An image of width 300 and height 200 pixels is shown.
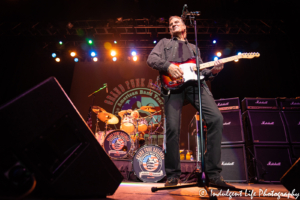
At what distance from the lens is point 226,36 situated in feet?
21.1

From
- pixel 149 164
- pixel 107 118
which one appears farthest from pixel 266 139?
pixel 107 118

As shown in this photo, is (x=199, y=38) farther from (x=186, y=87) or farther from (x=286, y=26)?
(x=186, y=87)

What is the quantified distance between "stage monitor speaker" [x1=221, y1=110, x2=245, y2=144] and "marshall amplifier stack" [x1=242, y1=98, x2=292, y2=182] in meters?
0.22

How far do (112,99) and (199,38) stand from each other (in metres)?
4.01

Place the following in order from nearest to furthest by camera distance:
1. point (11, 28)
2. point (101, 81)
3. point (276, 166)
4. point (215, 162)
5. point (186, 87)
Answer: point (215, 162), point (186, 87), point (276, 166), point (11, 28), point (101, 81)

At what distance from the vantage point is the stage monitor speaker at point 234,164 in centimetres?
346

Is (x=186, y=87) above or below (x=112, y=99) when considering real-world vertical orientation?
below

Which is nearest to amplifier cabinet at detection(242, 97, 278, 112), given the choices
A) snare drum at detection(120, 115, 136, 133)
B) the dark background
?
the dark background

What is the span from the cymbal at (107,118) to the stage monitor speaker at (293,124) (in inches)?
182

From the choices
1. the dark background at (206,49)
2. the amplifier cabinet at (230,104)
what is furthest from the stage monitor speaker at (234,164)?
the dark background at (206,49)

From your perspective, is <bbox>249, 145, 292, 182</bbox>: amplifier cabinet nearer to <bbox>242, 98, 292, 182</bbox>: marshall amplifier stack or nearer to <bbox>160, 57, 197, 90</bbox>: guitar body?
<bbox>242, 98, 292, 182</bbox>: marshall amplifier stack

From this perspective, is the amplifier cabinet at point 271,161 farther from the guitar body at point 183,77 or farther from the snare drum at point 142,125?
the snare drum at point 142,125

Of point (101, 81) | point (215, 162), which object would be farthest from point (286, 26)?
point (101, 81)

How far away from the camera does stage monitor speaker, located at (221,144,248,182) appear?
3463 millimetres
